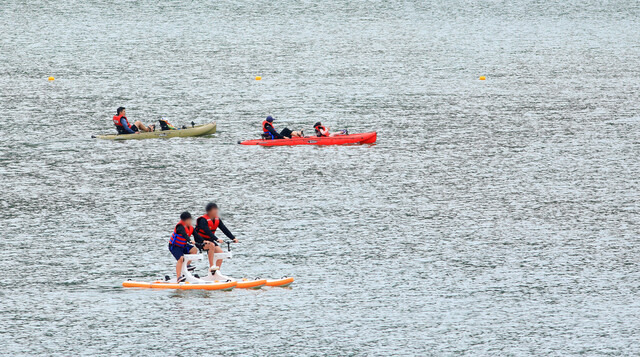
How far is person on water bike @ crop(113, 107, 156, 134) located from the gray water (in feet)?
2.58

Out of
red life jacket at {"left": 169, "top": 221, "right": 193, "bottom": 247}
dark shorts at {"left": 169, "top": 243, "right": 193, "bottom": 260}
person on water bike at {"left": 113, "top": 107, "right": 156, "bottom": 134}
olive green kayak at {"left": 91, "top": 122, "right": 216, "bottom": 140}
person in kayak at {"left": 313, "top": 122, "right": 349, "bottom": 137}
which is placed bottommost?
dark shorts at {"left": 169, "top": 243, "right": 193, "bottom": 260}

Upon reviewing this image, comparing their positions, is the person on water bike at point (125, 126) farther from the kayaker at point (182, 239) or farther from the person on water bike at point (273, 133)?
the kayaker at point (182, 239)

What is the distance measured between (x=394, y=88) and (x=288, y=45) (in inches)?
938

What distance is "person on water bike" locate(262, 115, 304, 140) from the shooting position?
46719 millimetres

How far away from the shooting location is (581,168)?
140ft

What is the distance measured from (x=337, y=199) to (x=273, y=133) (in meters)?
10.1

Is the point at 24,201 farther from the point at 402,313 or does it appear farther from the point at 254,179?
the point at 402,313

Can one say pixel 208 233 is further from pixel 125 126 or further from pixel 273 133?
pixel 125 126

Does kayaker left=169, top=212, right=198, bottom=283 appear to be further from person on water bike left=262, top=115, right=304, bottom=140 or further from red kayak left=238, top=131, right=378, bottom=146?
red kayak left=238, top=131, right=378, bottom=146

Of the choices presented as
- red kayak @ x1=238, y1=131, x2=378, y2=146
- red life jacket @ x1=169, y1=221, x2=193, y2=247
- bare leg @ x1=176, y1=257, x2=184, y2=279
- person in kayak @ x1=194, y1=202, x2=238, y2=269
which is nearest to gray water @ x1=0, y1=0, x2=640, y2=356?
red kayak @ x1=238, y1=131, x2=378, y2=146

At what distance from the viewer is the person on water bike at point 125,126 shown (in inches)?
1870

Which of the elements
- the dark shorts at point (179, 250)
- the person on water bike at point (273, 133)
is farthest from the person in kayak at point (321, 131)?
the dark shorts at point (179, 250)

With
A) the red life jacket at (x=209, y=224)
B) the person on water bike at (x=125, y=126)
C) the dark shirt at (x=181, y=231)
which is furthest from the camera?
the person on water bike at (x=125, y=126)

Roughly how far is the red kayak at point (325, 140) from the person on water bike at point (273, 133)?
0.81 ft
